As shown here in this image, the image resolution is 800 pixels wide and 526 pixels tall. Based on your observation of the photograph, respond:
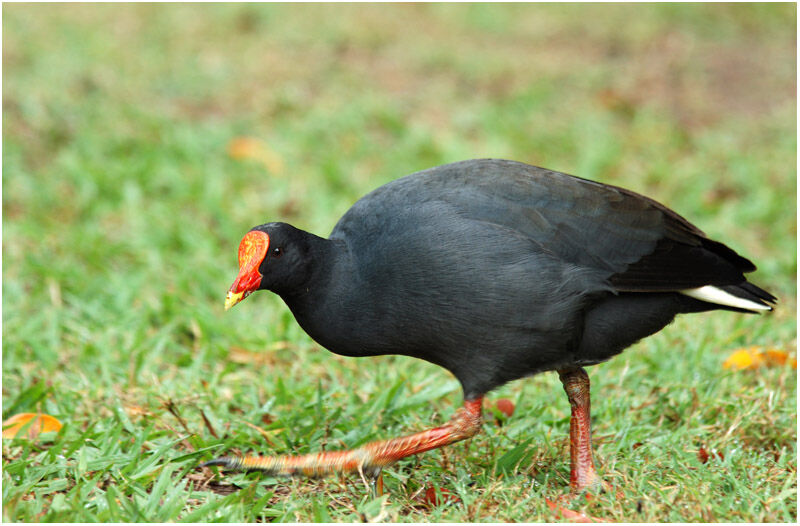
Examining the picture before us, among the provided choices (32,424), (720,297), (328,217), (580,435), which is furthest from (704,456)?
(328,217)

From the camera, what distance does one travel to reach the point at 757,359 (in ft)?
14.0

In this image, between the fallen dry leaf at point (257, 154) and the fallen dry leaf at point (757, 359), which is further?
the fallen dry leaf at point (257, 154)

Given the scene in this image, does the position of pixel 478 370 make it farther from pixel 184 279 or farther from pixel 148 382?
pixel 184 279

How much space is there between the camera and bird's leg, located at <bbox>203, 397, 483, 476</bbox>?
325 cm

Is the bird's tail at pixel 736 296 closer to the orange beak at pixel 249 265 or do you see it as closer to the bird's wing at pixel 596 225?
the bird's wing at pixel 596 225

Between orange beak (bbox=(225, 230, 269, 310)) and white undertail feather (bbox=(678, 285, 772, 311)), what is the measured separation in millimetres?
1491

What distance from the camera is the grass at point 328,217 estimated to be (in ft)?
10.9

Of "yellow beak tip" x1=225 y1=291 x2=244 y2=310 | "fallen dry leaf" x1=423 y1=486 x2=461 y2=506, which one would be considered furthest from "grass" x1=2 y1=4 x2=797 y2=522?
"yellow beak tip" x1=225 y1=291 x2=244 y2=310

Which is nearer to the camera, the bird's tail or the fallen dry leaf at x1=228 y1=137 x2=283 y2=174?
the bird's tail

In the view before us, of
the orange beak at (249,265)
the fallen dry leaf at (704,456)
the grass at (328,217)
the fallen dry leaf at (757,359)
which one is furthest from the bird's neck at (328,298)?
the fallen dry leaf at (757,359)

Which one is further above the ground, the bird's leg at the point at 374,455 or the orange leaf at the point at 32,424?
the bird's leg at the point at 374,455

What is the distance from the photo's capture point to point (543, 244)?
3.23 m

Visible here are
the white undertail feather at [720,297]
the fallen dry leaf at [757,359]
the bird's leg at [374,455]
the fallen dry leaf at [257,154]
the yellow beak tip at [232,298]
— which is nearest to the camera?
the yellow beak tip at [232,298]

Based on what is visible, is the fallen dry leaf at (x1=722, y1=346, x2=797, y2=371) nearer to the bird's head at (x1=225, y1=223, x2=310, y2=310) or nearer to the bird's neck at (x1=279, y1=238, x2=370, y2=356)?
the bird's neck at (x1=279, y1=238, x2=370, y2=356)
